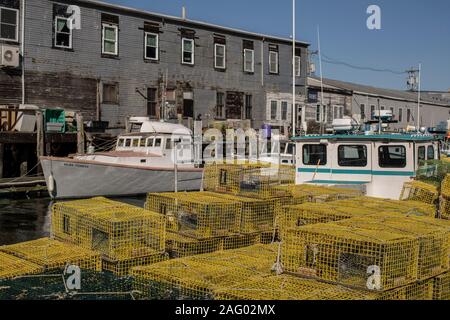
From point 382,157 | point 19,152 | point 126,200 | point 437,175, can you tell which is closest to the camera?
Answer: point 437,175

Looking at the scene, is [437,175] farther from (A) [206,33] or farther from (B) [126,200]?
(A) [206,33]

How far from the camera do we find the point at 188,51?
3106 cm

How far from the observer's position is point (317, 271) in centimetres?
Answer: 568

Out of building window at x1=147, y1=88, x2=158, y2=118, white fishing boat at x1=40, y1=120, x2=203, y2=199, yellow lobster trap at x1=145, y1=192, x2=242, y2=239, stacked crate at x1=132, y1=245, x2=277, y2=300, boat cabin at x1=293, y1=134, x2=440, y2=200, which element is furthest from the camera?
building window at x1=147, y1=88, x2=158, y2=118

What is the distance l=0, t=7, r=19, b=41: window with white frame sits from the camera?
24062 mm

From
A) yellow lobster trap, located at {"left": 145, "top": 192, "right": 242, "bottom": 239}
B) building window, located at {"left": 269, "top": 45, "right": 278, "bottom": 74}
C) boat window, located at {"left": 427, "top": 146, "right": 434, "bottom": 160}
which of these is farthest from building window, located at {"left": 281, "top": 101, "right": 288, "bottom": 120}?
yellow lobster trap, located at {"left": 145, "top": 192, "right": 242, "bottom": 239}

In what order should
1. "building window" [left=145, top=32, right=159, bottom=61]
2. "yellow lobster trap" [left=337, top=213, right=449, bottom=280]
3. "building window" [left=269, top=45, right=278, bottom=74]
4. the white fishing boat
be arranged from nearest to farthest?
"yellow lobster trap" [left=337, top=213, right=449, bottom=280] < the white fishing boat < "building window" [left=145, top=32, right=159, bottom=61] < "building window" [left=269, top=45, right=278, bottom=74]

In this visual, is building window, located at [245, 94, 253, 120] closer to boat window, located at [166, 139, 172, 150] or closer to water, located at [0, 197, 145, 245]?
boat window, located at [166, 139, 172, 150]

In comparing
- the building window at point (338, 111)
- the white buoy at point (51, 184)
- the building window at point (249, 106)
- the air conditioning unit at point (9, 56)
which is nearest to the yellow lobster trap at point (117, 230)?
the white buoy at point (51, 184)

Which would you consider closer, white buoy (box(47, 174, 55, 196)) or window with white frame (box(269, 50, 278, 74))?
white buoy (box(47, 174, 55, 196))

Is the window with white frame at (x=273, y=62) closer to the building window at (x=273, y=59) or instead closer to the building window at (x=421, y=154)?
the building window at (x=273, y=59)

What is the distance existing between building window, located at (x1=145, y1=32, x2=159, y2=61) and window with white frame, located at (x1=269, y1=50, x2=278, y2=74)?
9.04m
